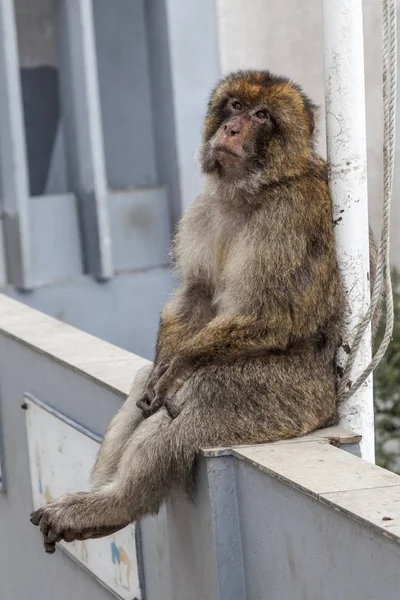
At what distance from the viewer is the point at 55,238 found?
9305 mm

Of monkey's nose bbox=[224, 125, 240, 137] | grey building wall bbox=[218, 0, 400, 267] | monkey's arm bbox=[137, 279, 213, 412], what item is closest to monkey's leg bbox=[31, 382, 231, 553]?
monkey's arm bbox=[137, 279, 213, 412]

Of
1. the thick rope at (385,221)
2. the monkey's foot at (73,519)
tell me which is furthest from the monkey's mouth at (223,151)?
the monkey's foot at (73,519)

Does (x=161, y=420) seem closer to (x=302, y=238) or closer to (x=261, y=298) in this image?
(x=261, y=298)

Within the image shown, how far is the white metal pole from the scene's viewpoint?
3311mm

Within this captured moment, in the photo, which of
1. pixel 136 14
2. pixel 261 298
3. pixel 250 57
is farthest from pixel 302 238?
pixel 250 57

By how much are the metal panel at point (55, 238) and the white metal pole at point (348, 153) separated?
19.8 ft

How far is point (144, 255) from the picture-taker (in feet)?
31.5

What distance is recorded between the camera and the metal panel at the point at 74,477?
4.16m

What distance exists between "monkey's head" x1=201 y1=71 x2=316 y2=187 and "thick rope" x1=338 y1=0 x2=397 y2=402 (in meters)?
0.23

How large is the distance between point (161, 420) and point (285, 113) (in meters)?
0.92

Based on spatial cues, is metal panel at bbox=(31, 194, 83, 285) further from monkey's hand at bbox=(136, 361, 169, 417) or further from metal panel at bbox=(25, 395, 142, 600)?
monkey's hand at bbox=(136, 361, 169, 417)

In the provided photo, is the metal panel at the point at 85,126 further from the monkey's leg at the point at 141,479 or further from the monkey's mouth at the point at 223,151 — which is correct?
the monkey's leg at the point at 141,479

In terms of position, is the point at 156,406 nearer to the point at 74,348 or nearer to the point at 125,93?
the point at 74,348

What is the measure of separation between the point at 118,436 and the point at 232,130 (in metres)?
0.96
